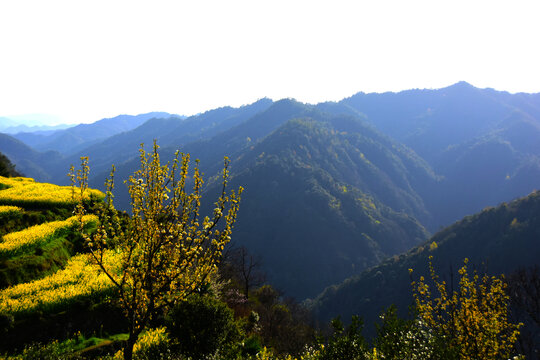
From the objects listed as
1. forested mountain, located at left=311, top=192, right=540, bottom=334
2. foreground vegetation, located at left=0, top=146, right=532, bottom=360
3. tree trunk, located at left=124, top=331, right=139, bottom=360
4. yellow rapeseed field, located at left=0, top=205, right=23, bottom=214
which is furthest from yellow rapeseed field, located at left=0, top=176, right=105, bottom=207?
forested mountain, located at left=311, top=192, right=540, bottom=334

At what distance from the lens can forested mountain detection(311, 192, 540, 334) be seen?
135500 millimetres

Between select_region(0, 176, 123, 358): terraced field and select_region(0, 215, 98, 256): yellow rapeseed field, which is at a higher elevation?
select_region(0, 215, 98, 256): yellow rapeseed field

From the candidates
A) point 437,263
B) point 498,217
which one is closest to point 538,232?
point 498,217

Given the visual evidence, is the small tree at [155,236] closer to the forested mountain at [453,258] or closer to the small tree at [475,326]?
the small tree at [475,326]

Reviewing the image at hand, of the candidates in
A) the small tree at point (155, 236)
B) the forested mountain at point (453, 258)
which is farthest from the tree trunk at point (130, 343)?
the forested mountain at point (453, 258)

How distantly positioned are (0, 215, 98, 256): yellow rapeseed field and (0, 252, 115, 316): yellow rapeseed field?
2.55m

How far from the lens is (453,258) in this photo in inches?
5856

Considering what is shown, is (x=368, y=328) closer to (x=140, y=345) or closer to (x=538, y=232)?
(x=538, y=232)

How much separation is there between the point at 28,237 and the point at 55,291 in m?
5.41

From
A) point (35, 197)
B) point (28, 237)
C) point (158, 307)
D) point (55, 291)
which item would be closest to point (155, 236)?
point (158, 307)

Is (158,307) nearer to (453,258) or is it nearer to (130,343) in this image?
(130,343)

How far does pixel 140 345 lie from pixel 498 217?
7130 inches

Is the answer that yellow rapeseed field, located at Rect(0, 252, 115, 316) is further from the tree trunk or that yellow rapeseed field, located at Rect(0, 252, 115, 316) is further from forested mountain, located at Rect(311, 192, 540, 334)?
forested mountain, located at Rect(311, 192, 540, 334)

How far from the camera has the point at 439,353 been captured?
9.61m
